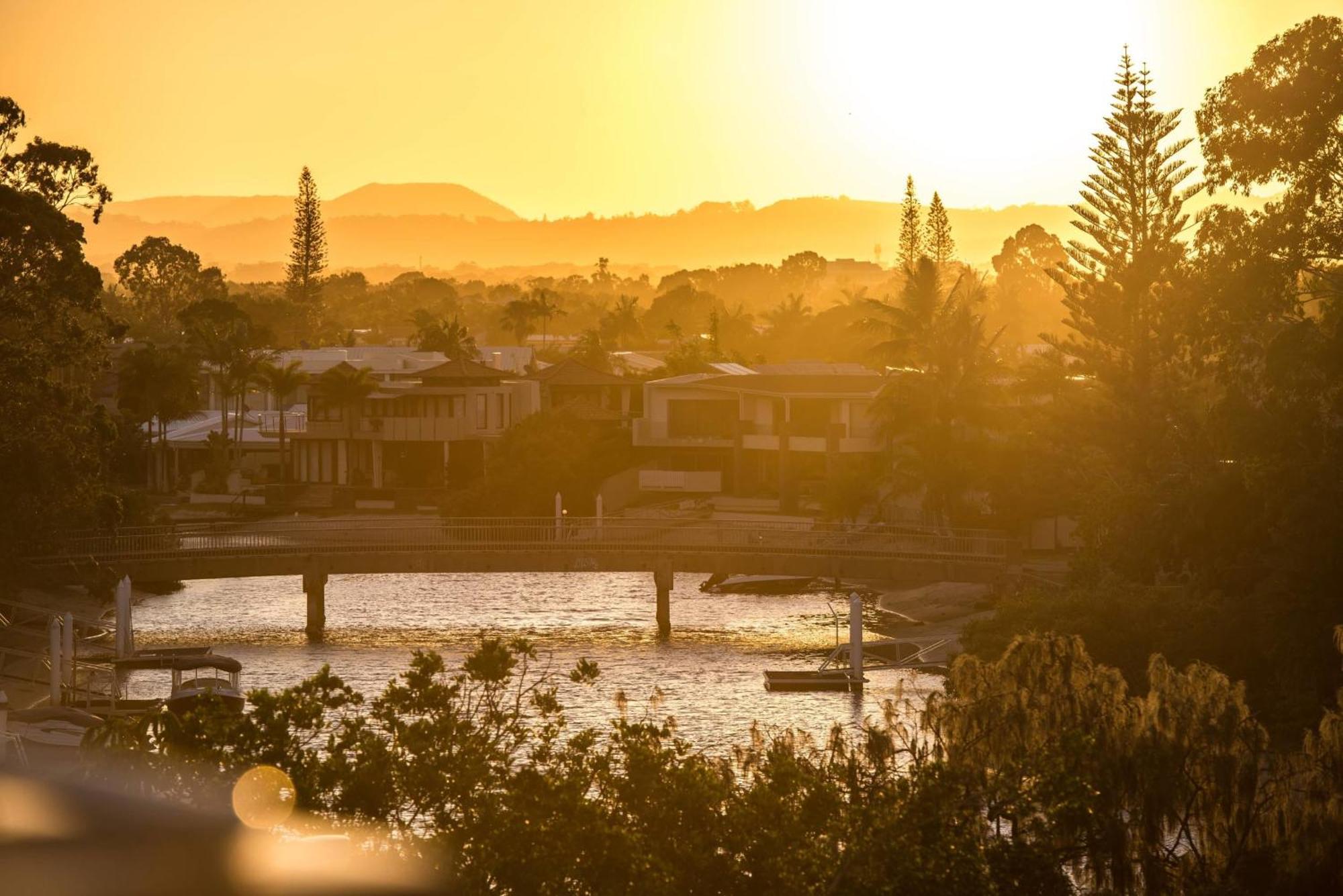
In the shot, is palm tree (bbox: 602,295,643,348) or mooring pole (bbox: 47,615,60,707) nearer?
mooring pole (bbox: 47,615,60,707)

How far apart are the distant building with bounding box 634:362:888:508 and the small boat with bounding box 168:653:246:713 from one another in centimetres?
3081

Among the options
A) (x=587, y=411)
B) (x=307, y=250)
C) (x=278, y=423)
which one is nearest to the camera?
(x=587, y=411)

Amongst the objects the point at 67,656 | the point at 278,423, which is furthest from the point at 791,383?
the point at 67,656

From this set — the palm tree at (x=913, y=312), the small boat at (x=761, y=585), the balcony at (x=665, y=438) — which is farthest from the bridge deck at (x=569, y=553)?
the balcony at (x=665, y=438)

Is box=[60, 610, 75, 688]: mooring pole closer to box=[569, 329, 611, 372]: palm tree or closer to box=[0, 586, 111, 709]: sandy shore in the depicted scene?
box=[0, 586, 111, 709]: sandy shore

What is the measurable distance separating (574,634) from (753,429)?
24225 mm

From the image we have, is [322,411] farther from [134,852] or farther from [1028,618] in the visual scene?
[134,852]

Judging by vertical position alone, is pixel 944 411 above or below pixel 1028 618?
above

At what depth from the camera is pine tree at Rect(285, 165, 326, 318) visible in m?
141

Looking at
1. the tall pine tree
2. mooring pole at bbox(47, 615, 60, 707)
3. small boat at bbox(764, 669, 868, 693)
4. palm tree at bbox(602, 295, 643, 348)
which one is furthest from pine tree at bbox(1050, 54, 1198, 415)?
palm tree at bbox(602, 295, 643, 348)

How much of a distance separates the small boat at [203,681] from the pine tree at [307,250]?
350 feet

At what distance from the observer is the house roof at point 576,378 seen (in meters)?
78.6

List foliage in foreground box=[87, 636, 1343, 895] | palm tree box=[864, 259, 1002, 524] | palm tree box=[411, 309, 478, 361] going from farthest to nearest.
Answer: palm tree box=[411, 309, 478, 361], palm tree box=[864, 259, 1002, 524], foliage in foreground box=[87, 636, 1343, 895]

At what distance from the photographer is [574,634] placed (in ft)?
153
